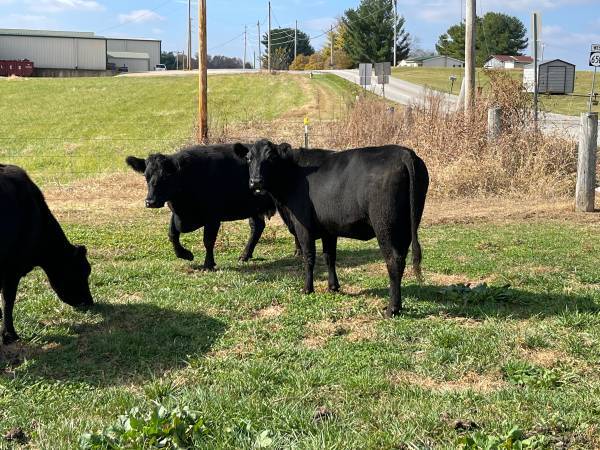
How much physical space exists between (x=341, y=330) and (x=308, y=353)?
0.77 m

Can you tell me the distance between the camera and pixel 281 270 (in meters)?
9.06

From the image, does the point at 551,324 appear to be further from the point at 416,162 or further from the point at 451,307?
the point at 416,162

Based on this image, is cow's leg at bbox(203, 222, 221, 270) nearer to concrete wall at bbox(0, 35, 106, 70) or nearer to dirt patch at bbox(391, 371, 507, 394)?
dirt patch at bbox(391, 371, 507, 394)

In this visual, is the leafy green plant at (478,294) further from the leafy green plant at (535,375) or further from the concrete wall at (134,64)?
the concrete wall at (134,64)

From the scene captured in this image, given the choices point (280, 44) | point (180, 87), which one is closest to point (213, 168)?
point (180, 87)

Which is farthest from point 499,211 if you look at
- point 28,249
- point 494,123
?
point 28,249

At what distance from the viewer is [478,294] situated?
703cm

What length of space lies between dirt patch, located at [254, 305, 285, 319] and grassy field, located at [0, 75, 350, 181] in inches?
604

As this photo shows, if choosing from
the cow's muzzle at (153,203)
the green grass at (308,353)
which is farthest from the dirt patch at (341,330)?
the cow's muzzle at (153,203)

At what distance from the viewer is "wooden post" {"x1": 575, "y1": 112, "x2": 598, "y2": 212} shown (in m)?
13.2

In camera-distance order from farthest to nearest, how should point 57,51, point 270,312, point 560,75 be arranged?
point 57,51
point 560,75
point 270,312

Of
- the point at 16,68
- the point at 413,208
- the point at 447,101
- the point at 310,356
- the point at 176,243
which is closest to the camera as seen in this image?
the point at 310,356

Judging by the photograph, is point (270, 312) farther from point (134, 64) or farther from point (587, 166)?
point (134, 64)

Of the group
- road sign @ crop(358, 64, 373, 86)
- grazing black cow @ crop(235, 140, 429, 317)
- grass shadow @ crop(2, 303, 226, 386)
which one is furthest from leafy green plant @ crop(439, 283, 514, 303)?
road sign @ crop(358, 64, 373, 86)
